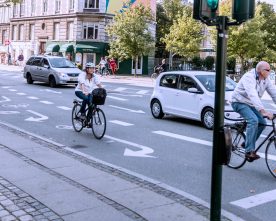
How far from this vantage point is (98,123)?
10.3 m

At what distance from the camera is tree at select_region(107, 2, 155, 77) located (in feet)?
133

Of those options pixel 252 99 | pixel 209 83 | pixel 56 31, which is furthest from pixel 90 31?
pixel 252 99

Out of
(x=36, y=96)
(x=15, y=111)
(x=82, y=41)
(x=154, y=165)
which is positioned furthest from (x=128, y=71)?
(x=154, y=165)

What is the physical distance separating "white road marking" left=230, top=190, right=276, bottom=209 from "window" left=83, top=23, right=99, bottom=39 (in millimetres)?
43177

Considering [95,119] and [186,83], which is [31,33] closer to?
[186,83]

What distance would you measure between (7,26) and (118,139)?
58.4 m

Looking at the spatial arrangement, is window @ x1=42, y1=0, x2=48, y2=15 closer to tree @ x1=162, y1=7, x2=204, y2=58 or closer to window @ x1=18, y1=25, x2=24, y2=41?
window @ x1=18, y1=25, x2=24, y2=41

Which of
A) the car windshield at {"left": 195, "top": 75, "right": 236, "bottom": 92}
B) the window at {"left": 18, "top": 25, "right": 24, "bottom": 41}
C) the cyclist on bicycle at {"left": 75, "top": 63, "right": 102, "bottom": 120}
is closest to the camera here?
the cyclist on bicycle at {"left": 75, "top": 63, "right": 102, "bottom": 120}

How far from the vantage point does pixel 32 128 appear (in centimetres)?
1155

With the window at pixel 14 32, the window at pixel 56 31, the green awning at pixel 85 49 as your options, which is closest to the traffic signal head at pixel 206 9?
the green awning at pixel 85 49

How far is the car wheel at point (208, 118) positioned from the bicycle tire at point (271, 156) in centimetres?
463

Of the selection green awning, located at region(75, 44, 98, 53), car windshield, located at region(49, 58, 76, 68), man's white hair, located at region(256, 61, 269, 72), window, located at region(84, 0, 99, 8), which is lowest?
man's white hair, located at region(256, 61, 269, 72)

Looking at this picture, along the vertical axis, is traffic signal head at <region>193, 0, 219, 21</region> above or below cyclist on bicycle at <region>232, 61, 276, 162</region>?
above

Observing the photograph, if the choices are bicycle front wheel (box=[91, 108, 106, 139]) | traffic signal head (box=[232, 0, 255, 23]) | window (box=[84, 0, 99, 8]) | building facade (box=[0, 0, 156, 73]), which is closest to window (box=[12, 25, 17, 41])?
building facade (box=[0, 0, 156, 73])
